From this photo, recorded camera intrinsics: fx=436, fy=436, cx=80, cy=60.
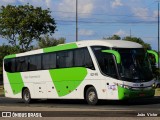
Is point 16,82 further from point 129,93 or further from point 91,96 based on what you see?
point 129,93

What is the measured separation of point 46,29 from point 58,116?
33.7 metres

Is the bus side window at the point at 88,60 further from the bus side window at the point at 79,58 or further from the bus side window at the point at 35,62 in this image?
the bus side window at the point at 35,62

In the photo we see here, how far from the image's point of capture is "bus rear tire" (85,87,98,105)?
2167 cm

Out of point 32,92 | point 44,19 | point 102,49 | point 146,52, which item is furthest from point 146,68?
point 44,19

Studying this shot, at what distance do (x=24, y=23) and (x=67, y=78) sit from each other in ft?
72.5

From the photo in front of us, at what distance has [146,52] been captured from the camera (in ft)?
71.5

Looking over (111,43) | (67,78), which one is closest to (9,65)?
(67,78)

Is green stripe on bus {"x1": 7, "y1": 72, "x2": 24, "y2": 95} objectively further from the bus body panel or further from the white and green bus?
the white and green bus

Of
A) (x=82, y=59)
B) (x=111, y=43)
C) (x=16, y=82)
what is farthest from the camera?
(x=16, y=82)

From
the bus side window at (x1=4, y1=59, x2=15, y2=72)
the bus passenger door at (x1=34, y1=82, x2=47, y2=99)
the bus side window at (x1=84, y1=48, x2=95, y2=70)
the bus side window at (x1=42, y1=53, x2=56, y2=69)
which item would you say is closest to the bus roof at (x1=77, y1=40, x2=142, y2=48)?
the bus side window at (x1=84, y1=48, x2=95, y2=70)

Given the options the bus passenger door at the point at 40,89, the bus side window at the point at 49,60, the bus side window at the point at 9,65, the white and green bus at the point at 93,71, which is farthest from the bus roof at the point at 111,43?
the bus side window at the point at 9,65

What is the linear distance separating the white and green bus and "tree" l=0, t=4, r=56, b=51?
18279mm

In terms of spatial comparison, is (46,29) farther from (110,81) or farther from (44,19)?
(110,81)

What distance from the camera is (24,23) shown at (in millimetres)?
44531
